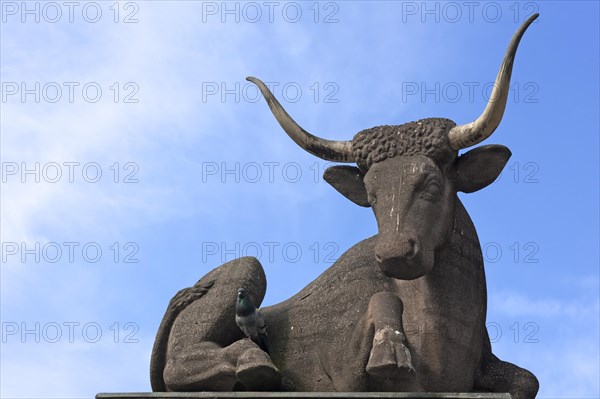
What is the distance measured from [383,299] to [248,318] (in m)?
1.07

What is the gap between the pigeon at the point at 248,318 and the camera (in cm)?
959

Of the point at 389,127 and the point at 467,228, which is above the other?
the point at 389,127

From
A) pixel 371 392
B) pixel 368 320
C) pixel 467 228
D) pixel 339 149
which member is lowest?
pixel 371 392

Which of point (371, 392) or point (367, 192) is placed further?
point (367, 192)

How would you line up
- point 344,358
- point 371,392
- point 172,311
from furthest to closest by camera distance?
1. point 172,311
2. point 344,358
3. point 371,392

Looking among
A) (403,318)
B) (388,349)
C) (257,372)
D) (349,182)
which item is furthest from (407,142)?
(257,372)

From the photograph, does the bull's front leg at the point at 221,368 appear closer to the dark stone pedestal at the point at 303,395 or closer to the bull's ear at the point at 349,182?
the dark stone pedestal at the point at 303,395

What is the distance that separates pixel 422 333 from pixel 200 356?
175 cm

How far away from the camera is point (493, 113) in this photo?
376 inches

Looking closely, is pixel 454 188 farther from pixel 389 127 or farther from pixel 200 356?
pixel 200 356

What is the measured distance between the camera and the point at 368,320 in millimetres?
9352

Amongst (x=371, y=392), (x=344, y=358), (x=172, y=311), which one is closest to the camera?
(x=371, y=392)

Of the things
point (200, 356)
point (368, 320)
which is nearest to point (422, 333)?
point (368, 320)

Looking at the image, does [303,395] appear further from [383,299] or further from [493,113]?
[493,113]
